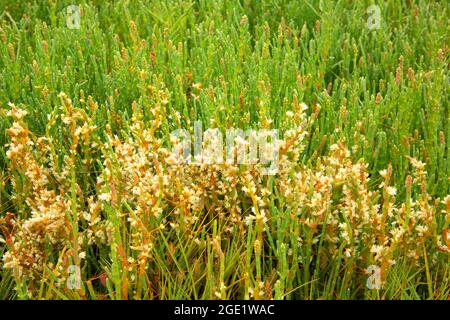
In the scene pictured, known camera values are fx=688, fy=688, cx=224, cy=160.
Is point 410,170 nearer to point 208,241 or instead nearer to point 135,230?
point 208,241

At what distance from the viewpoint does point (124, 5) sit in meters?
3.88

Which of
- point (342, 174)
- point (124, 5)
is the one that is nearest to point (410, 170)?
→ point (342, 174)

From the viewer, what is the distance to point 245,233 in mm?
2512

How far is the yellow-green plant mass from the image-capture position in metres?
2.29

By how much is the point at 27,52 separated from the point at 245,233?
1.75m

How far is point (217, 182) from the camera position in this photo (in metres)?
2.55

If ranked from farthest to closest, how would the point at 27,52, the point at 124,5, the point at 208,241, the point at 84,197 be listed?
the point at 124,5 → the point at 27,52 → the point at 84,197 → the point at 208,241

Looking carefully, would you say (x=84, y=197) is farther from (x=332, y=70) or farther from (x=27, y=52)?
(x=332, y=70)

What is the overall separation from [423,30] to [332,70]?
59 cm

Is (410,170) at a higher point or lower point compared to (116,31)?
lower

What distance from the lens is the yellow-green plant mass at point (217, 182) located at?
2293 mm

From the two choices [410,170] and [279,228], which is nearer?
[279,228]
